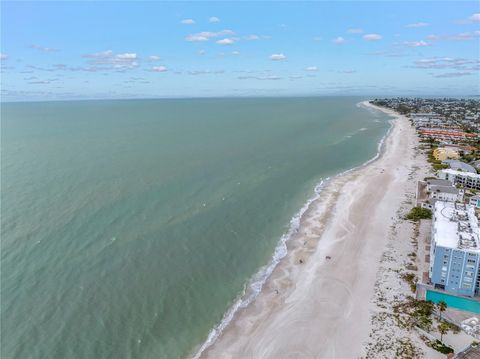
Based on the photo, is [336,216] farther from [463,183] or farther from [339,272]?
[463,183]

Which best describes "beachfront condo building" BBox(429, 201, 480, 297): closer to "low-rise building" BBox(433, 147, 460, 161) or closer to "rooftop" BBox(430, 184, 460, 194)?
"rooftop" BBox(430, 184, 460, 194)

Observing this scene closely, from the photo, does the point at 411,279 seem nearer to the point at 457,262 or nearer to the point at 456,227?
the point at 457,262

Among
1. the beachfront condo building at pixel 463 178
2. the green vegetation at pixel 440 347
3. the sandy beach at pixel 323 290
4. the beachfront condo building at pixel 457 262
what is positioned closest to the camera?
the green vegetation at pixel 440 347

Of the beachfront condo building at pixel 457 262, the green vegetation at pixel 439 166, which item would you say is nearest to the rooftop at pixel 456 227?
the beachfront condo building at pixel 457 262

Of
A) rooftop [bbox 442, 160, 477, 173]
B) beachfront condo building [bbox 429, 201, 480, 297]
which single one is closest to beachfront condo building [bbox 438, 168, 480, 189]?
rooftop [bbox 442, 160, 477, 173]

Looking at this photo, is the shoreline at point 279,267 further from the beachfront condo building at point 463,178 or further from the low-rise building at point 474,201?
the beachfront condo building at point 463,178

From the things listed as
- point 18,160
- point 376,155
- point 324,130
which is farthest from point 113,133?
point 376,155

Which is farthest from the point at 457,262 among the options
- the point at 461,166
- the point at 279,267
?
the point at 461,166
